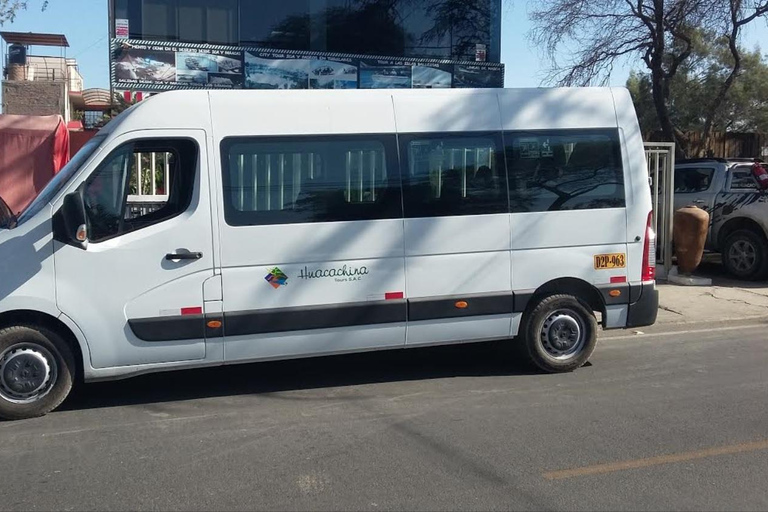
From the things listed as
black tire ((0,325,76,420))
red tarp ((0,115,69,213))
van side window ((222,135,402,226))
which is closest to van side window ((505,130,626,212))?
van side window ((222,135,402,226))

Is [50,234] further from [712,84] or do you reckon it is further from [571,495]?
[712,84]

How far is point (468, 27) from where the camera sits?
17.3 metres

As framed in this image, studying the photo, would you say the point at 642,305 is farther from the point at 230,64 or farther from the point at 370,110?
the point at 230,64

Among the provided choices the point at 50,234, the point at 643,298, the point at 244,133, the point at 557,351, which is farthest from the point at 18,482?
the point at 643,298

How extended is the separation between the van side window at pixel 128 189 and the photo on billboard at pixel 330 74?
9.95 metres

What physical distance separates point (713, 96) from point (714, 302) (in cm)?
1892

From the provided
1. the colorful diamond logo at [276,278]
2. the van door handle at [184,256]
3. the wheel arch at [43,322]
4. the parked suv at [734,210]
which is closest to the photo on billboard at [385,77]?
the parked suv at [734,210]

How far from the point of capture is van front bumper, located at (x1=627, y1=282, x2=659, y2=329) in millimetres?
7133

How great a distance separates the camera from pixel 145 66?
1455cm

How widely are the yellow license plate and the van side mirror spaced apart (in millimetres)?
4500

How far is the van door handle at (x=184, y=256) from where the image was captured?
19.1 feet

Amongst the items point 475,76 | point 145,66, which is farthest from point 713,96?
point 145,66

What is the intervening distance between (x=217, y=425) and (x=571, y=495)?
270cm

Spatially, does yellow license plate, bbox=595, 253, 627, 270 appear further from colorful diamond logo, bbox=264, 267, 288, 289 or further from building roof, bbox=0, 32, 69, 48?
building roof, bbox=0, 32, 69, 48
